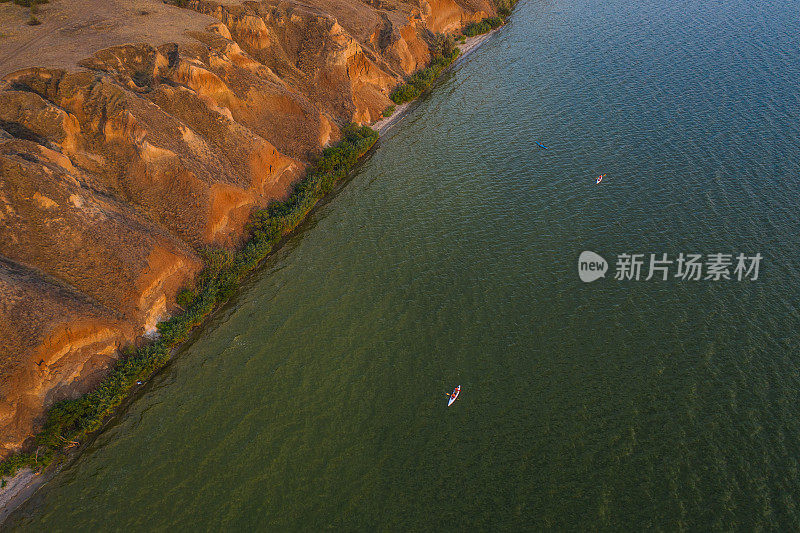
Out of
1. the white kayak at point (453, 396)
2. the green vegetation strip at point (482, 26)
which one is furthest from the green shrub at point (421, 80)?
the white kayak at point (453, 396)

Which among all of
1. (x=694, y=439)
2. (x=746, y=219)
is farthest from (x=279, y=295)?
(x=746, y=219)

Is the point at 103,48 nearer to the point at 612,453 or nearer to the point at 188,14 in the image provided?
the point at 188,14

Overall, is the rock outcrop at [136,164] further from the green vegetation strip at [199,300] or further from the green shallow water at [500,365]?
the green shallow water at [500,365]

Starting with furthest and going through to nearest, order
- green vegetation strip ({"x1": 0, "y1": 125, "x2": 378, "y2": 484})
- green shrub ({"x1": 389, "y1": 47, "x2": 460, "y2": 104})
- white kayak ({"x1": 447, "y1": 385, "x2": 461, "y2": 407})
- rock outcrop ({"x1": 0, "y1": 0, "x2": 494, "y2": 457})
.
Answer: green shrub ({"x1": 389, "y1": 47, "x2": 460, "y2": 104}), rock outcrop ({"x1": 0, "y1": 0, "x2": 494, "y2": 457}), white kayak ({"x1": 447, "y1": 385, "x2": 461, "y2": 407}), green vegetation strip ({"x1": 0, "y1": 125, "x2": 378, "y2": 484})

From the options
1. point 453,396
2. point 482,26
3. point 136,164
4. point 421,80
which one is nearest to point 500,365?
Answer: point 453,396

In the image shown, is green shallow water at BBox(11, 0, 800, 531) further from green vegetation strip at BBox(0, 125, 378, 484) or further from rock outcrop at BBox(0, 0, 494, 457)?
rock outcrop at BBox(0, 0, 494, 457)

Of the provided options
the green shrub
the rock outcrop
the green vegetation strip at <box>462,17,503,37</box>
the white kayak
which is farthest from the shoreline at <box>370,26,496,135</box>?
the white kayak
